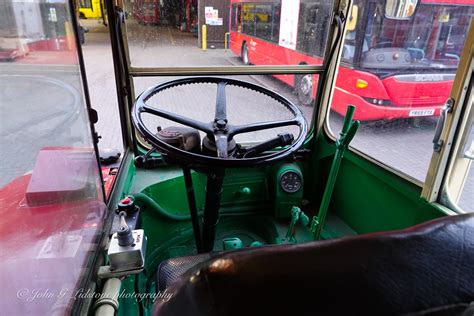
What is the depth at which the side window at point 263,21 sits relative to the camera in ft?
8.32

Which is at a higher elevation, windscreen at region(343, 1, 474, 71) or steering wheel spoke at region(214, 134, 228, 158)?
windscreen at region(343, 1, 474, 71)

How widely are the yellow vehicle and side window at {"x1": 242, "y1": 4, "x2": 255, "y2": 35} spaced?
1249 millimetres

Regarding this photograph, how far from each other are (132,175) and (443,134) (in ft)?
5.60

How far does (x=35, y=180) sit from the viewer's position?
88cm

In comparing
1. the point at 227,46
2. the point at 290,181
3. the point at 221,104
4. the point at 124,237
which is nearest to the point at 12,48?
the point at 124,237

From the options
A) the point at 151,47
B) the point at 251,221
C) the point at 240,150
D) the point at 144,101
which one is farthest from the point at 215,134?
the point at 251,221

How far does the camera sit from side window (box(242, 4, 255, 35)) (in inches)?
105

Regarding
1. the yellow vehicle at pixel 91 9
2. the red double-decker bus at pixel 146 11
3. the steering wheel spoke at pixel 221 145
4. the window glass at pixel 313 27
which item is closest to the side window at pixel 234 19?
the window glass at pixel 313 27

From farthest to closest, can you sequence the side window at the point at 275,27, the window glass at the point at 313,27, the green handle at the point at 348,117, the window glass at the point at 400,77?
the side window at the point at 275,27
the window glass at the point at 313,27
the window glass at the point at 400,77
the green handle at the point at 348,117

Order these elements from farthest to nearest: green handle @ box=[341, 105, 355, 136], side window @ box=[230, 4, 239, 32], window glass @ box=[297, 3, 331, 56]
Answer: side window @ box=[230, 4, 239, 32], window glass @ box=[297, 3, 331, 56], green handle @ box=[341, 105, 355, 136]

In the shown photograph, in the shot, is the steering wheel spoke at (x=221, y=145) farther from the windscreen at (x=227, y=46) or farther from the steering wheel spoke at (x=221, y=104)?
the windscreen at (x=227, y=46)

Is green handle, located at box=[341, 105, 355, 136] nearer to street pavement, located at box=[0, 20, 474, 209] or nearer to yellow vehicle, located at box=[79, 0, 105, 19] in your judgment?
street pavement, located at box=[0, 20, 474, 209]

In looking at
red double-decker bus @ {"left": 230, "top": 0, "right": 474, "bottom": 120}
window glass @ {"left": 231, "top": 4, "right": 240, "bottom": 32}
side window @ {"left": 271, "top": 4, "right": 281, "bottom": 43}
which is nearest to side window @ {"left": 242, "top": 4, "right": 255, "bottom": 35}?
red double-decker bus @ {"left": 230, "top": 0, "right": 474, "bottom": 120}

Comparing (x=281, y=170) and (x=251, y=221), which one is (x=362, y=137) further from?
(x=251, y=221)
